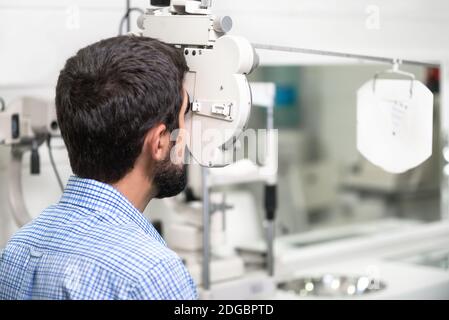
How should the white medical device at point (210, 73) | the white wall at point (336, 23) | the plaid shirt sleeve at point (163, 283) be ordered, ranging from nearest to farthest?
1. the plaid shirt sleeve at point (163, 283)
2. the white medical device at point (210, 73)
3. the white wall at point (336, 23)

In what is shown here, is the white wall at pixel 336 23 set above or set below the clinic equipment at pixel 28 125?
above

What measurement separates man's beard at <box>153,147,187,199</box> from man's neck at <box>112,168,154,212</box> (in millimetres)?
19

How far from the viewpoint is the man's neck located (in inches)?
50.1

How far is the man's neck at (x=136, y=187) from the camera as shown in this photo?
127cm

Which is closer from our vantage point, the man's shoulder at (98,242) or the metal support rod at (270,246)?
the man's shoulder at (98,242)

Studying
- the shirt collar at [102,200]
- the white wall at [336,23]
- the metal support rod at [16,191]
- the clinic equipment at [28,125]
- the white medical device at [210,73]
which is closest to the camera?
the shirt collar at [102,200]

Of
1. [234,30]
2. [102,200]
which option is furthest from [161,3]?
[234,30]

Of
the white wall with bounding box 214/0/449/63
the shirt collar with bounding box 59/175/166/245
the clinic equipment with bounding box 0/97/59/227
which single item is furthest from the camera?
the white wall with bounding box 214/0/449/63

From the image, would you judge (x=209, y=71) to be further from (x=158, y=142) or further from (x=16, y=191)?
(x=16, y=191)

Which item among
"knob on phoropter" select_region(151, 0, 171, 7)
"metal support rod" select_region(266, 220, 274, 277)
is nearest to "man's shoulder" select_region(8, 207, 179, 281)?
"knob on phoropter" select_region(151, 0, 171, 7)

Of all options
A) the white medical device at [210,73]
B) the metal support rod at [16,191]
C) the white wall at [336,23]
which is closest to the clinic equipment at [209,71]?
the white medical device at [210,73]

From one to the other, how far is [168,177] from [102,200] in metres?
0.14

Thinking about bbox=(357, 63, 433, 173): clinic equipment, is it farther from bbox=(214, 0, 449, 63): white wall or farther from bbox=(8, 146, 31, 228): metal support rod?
bbox=(8, 146, 31, 228): metal support rod

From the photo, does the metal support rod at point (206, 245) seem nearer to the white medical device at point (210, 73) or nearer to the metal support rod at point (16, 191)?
the metal support rod at point (16, 191)
